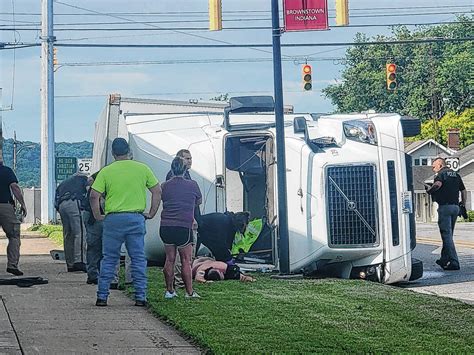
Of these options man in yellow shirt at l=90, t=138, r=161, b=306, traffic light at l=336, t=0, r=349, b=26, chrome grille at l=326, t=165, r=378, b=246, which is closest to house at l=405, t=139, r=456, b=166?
traffic light at l=336, t=0, r=349, b=26

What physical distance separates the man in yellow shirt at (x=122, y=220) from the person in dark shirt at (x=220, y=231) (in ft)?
9.35

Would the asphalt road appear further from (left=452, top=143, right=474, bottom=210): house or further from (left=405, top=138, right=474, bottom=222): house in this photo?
(left=452, top=143, right=474, bottom=210): house

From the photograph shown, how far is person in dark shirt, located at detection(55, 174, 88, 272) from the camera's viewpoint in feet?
56.9

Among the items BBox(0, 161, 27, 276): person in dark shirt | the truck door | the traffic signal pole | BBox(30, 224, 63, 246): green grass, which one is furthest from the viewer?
BBox(30, 224, 63, 246): green grass

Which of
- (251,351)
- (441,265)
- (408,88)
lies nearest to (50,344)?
(251,351)

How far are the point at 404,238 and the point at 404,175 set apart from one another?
0.90m

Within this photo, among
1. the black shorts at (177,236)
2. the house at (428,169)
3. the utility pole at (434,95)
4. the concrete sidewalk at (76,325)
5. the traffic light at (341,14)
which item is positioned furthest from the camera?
the utility pole at (434,95)

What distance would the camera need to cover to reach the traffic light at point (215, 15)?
24.8 meters

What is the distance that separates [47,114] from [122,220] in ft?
87.1

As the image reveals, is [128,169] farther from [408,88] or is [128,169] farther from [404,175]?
[408,88]

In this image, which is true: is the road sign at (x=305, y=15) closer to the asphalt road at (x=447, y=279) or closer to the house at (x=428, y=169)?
the asphalt road at (x=447, y=279)

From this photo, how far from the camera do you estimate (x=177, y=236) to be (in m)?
12.7

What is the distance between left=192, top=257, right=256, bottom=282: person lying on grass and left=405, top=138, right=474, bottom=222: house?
49264mm

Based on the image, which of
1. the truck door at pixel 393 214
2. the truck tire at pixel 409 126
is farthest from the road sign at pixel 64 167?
the truck door at pixel 393 214
